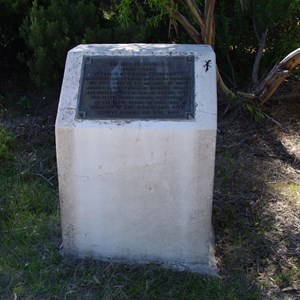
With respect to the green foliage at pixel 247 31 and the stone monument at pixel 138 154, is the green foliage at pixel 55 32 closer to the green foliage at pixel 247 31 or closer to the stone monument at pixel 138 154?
the green foliage at pixel 247 31

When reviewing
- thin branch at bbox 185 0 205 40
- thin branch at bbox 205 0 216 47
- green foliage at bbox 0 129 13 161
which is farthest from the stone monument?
green foliage at bbox 0 129 13 161

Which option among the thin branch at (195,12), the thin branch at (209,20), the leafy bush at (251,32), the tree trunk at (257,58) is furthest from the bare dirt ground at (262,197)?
the thin branch at (195,12)

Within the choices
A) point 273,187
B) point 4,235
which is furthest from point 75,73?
point 273,187

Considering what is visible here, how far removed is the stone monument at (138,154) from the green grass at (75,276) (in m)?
0.11

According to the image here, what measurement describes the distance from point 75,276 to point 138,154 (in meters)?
0.89

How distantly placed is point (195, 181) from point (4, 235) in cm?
153

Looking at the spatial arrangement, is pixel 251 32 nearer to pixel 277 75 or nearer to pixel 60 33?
pixel 277 75

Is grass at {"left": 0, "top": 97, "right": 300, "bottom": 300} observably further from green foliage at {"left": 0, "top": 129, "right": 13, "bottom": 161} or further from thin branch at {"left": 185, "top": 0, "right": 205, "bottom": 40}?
thin branch at {"left": 185, "top": 0, "right": 205, "bottom": 40}

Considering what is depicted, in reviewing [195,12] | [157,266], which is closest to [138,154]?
[157,266]

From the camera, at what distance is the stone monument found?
301cm

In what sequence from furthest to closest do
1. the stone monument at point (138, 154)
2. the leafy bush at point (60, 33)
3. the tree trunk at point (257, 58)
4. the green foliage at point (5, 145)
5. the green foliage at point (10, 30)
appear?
the green foliage at point (10, 30)
the leafy bush at point (60, 33)
the green foliage at point (5, 145)
the tree trunk at point (257, 58)
the stone monument at point (138, 154)

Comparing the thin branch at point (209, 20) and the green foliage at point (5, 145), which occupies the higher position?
the thin branch at point (209, 20)

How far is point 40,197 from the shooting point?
4168 millimetres

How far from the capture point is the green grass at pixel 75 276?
3107 mm
